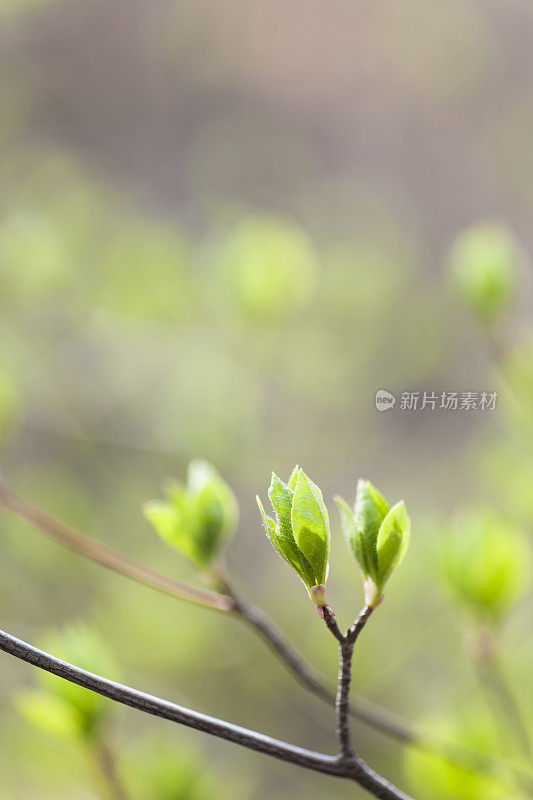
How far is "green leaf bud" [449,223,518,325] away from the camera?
0.39 metres

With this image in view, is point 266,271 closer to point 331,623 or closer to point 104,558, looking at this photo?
point 104,558

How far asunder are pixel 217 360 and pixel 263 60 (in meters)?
0.84

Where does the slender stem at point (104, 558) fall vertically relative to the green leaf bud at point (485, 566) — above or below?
below

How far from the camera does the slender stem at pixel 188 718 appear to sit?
0.42 ft

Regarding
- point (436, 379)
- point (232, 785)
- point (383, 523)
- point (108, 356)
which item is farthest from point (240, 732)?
point (436, 379)

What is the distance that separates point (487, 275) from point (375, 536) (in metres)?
0.27

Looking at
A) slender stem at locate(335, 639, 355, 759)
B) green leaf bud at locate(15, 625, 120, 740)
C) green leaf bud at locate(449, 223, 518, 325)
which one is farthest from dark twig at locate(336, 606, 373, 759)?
green leaf bud at locate(449, 223, 518, 325)

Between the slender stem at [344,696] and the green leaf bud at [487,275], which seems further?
the green leaf bud at [487,275]

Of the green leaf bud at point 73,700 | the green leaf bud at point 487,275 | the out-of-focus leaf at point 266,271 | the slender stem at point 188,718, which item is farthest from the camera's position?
the out-of-focus leaf at point 266,271

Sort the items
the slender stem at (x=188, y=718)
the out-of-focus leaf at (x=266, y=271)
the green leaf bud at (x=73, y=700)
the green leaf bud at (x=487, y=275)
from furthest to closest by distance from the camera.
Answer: the out-of-focus leaf at (x=266, y=271) → the green leaf bud at (x=487, y=275) → the green leaf bud at (x=73, y=700) → the slender stem at (x=188, y=718)

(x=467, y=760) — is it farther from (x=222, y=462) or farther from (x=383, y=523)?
(x=222, y=462)

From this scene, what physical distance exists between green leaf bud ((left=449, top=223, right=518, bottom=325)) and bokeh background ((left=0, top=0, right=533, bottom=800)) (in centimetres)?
4

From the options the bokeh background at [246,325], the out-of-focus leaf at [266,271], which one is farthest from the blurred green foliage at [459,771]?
the out-of-focus leaf at [266,271]

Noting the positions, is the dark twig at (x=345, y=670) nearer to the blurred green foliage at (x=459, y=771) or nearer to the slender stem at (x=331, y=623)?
the slender stem at (x=331, y=623)
